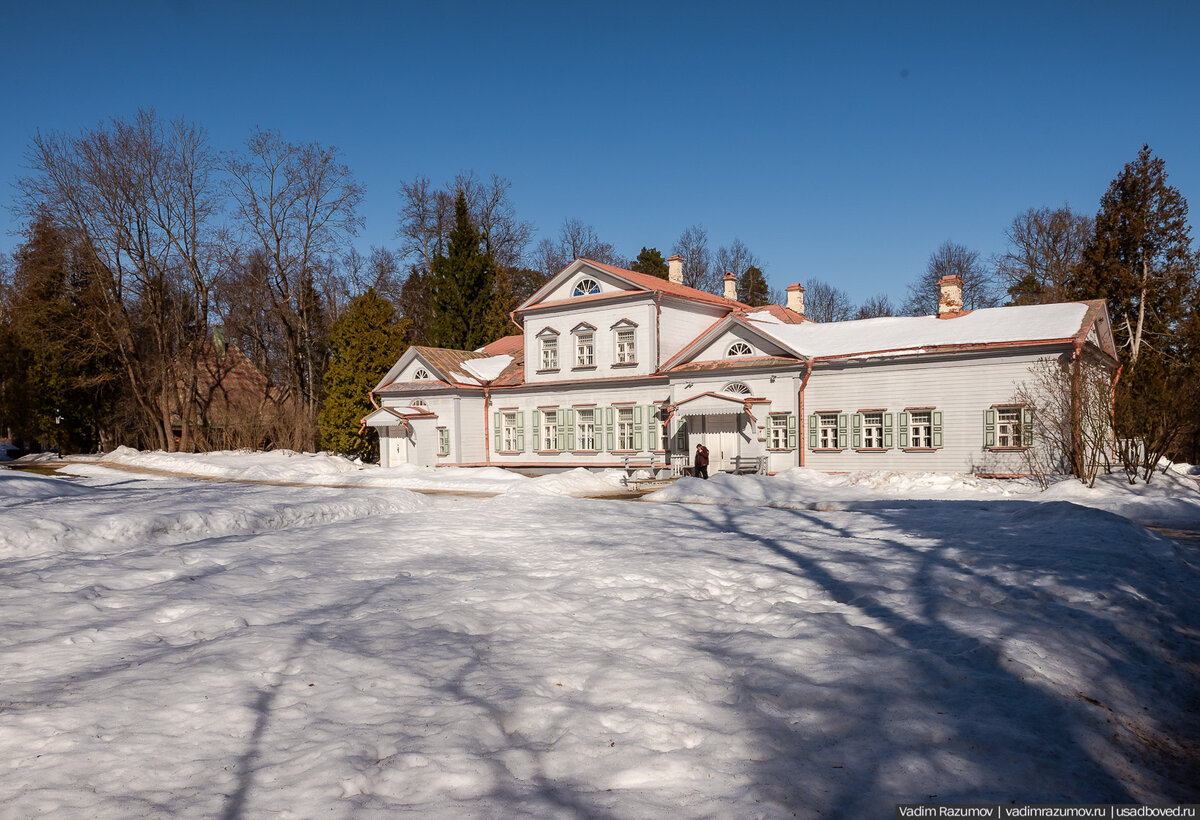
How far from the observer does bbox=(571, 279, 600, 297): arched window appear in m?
29.8

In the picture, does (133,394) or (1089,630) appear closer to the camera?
(1089,630)

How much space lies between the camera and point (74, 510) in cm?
1253

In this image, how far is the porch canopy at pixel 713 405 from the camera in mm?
25250

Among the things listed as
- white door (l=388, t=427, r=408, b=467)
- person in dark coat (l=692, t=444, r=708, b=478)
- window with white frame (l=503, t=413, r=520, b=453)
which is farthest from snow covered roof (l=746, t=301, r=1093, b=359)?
white door (l=388, t=427, r=408, b=467)

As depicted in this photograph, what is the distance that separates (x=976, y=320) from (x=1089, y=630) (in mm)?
19088

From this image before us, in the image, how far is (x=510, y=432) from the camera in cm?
3162

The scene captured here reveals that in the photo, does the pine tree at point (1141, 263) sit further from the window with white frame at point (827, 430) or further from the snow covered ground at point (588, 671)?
the snow covered ground at point (588, 671)

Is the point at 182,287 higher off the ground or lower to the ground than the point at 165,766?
higher

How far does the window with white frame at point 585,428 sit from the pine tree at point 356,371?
10.7 meters

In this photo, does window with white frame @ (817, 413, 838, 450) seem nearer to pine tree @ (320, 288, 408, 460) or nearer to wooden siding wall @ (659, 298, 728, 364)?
wooden siding wall @ (659, 298, 728, 364)

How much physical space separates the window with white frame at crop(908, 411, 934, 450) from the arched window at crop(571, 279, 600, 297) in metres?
12.2

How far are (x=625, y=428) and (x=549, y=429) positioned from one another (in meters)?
3.40

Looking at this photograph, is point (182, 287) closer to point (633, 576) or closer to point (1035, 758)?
point (633, 576)

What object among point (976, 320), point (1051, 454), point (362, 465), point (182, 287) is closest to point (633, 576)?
point (1051, 454)
